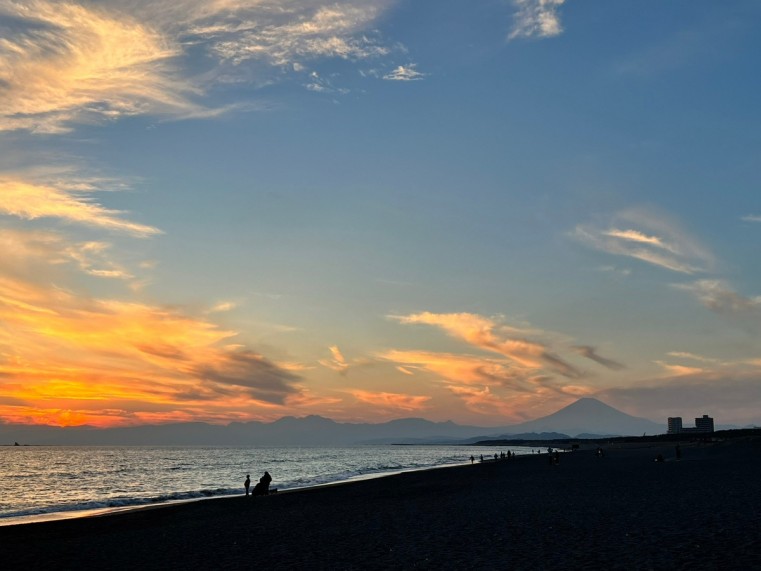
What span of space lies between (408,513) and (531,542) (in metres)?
11.2

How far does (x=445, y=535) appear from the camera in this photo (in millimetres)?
20469

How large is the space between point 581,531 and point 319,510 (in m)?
16.8

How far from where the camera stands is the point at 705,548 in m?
15.3

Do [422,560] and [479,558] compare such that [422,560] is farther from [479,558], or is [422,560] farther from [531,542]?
[531,542]

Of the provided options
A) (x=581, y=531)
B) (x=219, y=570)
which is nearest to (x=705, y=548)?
(x=581, y=531)

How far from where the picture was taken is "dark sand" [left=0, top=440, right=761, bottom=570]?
51.6 feet

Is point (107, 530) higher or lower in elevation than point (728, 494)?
lower

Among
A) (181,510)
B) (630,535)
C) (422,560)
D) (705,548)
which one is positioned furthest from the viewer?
(181,510)

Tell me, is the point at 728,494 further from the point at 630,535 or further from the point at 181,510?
the point at 181,510

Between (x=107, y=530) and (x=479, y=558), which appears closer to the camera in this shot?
(x=479, y=558)

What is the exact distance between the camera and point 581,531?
19297mm

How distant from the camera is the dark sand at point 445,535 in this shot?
1572 cm

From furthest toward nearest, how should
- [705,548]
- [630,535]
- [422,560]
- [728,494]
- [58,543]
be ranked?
[728,494], [58,543], [630,535], [422,560], [705,548]

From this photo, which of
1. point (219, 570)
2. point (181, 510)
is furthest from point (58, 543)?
point (181, 510)
